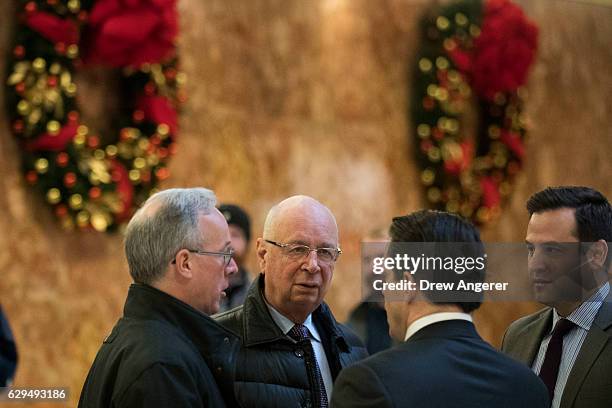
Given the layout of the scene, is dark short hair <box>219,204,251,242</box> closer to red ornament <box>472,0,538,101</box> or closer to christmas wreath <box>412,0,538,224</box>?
christmas wreath <box>412,0,538,224</box>

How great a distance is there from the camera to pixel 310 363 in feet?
8.91

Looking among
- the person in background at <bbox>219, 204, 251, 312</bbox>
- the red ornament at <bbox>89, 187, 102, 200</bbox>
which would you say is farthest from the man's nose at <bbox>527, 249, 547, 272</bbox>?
the red ornament at <bbox>89, 187, 102, 200</bbox>

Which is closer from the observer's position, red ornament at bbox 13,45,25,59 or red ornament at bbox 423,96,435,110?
red ornament at bbox 13,45,25,59

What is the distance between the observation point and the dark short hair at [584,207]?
2.60 meters

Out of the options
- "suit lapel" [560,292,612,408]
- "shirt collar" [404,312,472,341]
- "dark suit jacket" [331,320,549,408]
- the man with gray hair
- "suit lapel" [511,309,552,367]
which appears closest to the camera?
"dark suit jacket" [331,320,549,408]

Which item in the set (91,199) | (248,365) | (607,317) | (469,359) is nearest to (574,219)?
(607,317)

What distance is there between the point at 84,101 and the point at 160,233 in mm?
2526

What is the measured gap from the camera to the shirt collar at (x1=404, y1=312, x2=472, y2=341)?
201 centimetres

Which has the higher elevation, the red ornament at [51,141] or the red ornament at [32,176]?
the red ornament at [51,141]

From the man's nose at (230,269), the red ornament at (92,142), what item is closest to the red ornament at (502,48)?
the red ornament at (92,142)

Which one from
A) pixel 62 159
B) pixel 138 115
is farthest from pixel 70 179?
pixel 138 115

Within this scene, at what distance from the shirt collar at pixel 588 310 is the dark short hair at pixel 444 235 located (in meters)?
0.65

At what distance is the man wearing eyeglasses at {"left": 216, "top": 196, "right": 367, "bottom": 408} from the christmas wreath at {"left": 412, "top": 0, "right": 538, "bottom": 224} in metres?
3.28

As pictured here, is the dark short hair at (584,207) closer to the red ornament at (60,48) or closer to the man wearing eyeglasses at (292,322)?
the man wearing eyeglasses at (292,322)
